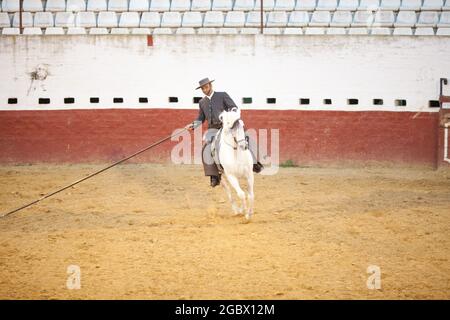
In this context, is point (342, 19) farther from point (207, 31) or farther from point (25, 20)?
point (25, 20)

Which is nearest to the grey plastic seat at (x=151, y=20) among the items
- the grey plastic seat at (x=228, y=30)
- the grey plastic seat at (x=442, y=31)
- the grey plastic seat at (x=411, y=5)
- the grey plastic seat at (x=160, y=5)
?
the grey plastic seat at (x=160, y=5)

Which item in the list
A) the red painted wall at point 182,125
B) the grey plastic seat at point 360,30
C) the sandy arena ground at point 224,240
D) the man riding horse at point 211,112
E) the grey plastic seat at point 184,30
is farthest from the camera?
the grey plastic seat at point 184,30

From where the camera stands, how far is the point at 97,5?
13.2 metres

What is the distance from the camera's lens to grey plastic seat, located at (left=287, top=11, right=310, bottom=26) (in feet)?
41.4

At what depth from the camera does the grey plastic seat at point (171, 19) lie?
12758 millimetres

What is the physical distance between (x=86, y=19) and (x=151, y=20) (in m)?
1.53

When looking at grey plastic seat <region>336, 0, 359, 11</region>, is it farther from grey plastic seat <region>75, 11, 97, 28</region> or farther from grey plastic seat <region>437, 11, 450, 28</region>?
grey plastic seat <region>75, 11, 97, 28</region>

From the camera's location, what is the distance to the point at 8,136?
1141 cm

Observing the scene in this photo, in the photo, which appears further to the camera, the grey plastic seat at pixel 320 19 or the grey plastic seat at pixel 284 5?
the grey plastic seat at pixel 284 5

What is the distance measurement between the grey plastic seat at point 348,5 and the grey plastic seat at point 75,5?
6.04 metres

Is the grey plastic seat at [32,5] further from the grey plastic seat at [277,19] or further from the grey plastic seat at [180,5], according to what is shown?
the grey plastic seat at [277,19]

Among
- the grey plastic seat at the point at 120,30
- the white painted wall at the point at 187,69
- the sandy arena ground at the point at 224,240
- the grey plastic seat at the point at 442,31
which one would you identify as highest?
the grey plastic seat at the point at 120,30

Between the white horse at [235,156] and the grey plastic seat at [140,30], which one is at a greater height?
the grey plastic seat at [140,30]

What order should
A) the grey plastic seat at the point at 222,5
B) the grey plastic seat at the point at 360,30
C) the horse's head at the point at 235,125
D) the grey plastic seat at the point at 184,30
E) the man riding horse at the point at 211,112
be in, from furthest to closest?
the grey plastic seat at the point at 222,5
the grey plastic seat at the point at 184,30
the grey plastic seat at the point at 360,30
the man riding horse at the point at 211,112
the horse's head at the point at 235,125
